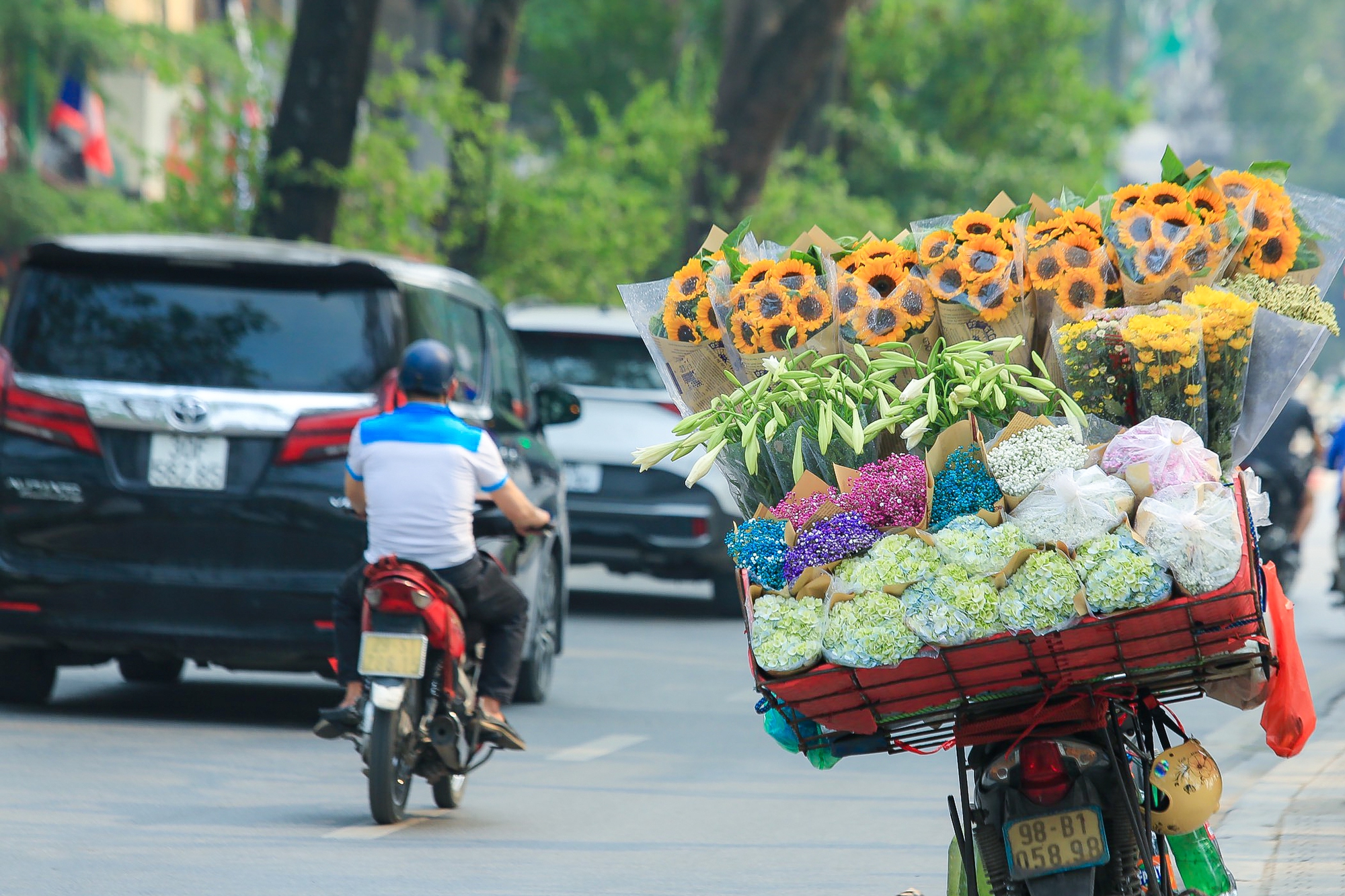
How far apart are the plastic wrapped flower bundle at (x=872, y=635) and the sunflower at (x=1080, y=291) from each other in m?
0.89

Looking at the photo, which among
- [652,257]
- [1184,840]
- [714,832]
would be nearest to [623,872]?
[714,832]

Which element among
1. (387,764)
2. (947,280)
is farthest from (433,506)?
(947,280)

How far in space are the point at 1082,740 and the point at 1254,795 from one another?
378cm

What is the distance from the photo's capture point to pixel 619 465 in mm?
13633

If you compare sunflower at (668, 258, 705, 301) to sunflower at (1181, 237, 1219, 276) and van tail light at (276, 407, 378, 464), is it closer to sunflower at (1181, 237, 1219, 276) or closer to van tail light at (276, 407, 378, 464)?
sunflower at (1181, 237, 1219, 276)

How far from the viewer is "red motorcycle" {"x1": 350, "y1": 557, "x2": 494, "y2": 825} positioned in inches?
263

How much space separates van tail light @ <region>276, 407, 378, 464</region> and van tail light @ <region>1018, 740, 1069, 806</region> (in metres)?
4.36

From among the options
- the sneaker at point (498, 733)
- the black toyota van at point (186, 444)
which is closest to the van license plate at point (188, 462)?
the black toyota van at point (186, 444)

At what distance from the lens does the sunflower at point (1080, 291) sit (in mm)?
4402

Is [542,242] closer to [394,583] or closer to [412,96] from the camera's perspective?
[412,96]

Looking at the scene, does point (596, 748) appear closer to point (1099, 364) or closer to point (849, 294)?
point (849, 294)

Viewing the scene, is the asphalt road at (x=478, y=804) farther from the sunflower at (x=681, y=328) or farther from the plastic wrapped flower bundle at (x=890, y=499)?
the plastic wrapped flower bundle at (x=890, y=499)

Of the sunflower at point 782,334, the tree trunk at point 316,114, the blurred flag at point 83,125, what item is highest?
the blurred flag at point 83,125

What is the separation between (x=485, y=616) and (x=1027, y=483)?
3.54 metres
